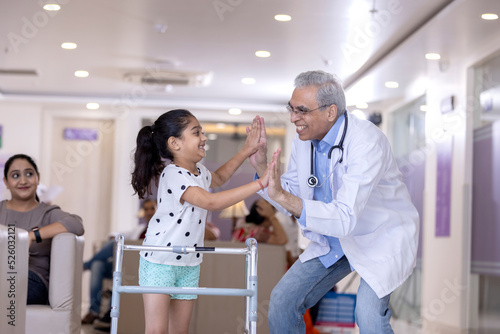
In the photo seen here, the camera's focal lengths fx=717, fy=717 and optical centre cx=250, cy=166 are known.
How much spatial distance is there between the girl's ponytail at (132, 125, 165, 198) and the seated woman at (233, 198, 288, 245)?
299cm

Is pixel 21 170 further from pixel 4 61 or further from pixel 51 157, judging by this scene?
pixel 51 157

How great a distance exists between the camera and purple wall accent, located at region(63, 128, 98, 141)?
39.6 feet

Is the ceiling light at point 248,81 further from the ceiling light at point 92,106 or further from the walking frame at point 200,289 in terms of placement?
the walking frame at point 200,289

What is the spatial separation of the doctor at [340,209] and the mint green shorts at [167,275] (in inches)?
14.2

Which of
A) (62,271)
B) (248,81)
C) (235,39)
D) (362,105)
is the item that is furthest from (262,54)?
(62,271)

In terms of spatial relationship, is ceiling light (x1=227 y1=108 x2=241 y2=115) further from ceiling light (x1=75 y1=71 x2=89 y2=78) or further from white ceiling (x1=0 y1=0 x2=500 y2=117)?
ceiling light (x1=75 y1=71 x2=89 y2=78)

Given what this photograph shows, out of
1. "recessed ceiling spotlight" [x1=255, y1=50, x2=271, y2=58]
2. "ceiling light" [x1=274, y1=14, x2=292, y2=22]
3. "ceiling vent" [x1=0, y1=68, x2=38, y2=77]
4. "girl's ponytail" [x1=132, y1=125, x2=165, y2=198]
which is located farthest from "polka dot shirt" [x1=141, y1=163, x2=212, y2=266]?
"ceiling vent" [x1=0, y1=68, x2=38, y2=77]

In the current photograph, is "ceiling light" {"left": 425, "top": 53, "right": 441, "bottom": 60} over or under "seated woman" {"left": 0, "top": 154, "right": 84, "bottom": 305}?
over

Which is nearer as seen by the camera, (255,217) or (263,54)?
(255,217)

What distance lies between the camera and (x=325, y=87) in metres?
2.95

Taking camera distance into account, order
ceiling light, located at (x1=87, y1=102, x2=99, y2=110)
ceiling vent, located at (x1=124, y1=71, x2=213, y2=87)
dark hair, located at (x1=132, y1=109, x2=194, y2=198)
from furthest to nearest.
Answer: ceiling light, located at (x1=87, y1=102, x2=99, y2=110) < ceiling vent, located at (x1=124, y1=71, x2=213, y2=87) < dark hair, located at (x1=132, y1=109, x2=194, y2=198)

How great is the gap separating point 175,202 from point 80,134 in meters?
9.53

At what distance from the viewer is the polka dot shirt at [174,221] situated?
9.59 ft

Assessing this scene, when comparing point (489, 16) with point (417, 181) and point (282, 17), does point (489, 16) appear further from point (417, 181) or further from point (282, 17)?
point (417, 181)
